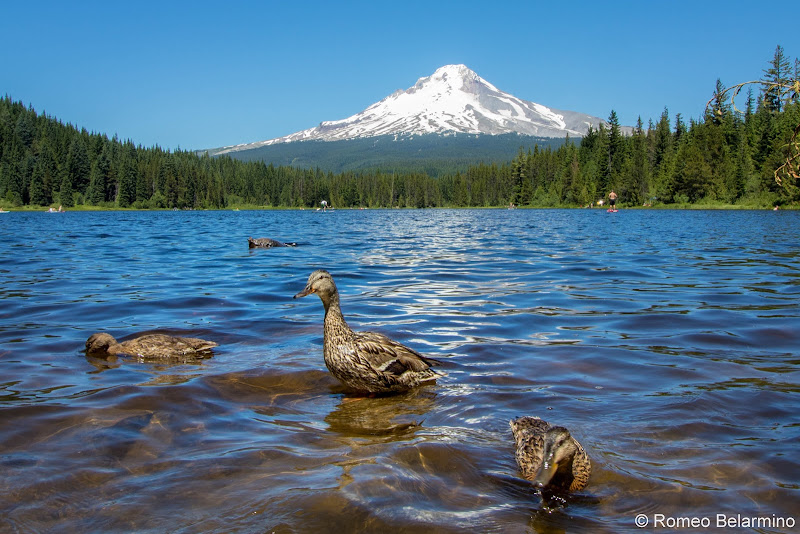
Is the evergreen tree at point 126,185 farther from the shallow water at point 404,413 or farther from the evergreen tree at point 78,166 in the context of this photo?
the shallow water at point 404,413

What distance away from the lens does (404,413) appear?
6668mm

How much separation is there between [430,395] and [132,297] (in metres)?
10.1

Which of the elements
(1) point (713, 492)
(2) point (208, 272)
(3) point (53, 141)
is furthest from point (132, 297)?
(3) point (53, 141)

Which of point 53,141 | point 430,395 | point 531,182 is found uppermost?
point 53,141

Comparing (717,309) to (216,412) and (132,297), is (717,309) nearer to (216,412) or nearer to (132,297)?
(216,412)

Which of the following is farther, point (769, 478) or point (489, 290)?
point (489, 290)

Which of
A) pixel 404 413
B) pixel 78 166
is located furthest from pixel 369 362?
pixel 78 166

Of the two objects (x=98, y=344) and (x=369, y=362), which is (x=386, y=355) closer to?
(x=369, y=362)

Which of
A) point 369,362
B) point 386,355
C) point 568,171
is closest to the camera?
point 369,362

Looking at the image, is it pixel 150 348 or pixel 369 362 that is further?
pixel 150 348

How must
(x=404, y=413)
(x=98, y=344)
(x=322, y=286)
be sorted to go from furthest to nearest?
(x=98, y=344) < (x=322, y=286) < (x=404, y=413)

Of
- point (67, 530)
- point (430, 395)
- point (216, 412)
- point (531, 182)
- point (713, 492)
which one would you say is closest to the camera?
point (67, 530)

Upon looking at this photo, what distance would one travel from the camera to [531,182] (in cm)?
17862

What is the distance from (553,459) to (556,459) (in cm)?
3
